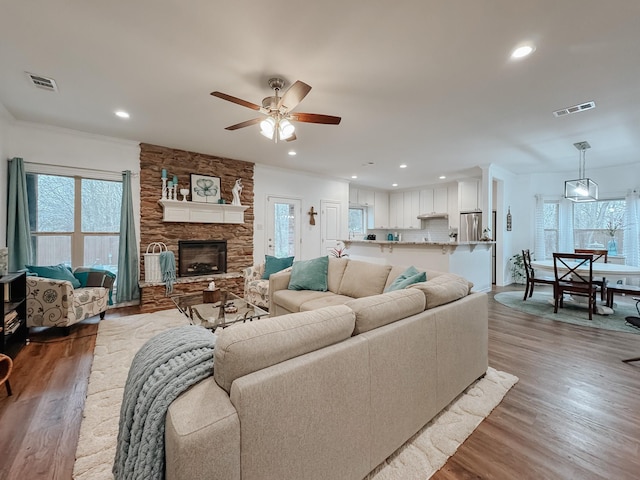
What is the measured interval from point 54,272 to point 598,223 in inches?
386

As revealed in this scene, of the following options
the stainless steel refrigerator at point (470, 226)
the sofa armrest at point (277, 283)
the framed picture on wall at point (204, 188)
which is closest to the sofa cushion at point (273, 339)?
the sofa armrest at point (277, 283)

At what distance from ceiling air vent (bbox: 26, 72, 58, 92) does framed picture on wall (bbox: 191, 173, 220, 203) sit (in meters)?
2.34

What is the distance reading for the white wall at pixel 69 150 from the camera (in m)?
3.82

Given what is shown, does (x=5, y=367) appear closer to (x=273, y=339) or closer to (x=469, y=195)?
(x=273, y=339)

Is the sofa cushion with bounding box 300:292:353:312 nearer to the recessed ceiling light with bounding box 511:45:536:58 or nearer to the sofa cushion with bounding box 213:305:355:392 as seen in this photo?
the sofa cushion with bounding box 213:305:355:392

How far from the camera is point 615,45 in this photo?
7.02ft

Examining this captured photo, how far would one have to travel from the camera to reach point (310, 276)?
356 cm

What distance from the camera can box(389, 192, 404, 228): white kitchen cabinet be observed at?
29.4 ft

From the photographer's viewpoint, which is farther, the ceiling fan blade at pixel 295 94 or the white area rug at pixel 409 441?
the ceiling fan blade at pixel 295 94

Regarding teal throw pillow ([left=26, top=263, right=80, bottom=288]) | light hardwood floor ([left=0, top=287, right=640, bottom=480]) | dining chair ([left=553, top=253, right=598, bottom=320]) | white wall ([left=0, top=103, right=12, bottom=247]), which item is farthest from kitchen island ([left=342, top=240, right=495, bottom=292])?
white wall ([left=0, top=103, right=12, bottom=247])

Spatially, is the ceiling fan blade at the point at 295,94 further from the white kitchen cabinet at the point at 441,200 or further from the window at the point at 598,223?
the window at the point at 598,223

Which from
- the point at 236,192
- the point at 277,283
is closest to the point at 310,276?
the point at 277,283

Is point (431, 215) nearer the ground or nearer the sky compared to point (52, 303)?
nearer the sky

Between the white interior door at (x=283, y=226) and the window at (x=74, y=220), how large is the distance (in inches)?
108
